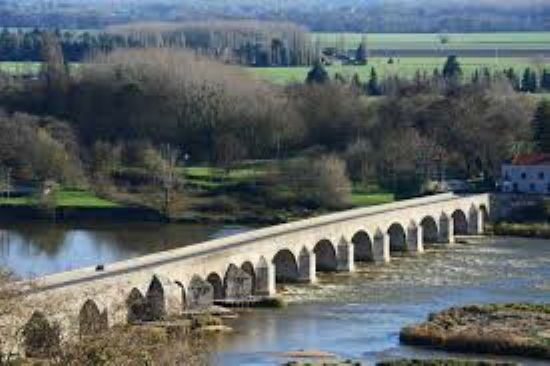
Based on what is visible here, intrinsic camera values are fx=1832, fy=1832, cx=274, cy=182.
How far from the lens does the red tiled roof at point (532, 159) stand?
6493 centimetres

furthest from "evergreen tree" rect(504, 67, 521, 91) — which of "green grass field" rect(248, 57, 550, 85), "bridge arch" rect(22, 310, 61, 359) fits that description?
"bridge arch" rect(22, 310, 61, 359)

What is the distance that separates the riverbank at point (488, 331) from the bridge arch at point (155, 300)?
5341mm

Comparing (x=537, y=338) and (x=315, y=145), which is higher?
(x=315, y=145)

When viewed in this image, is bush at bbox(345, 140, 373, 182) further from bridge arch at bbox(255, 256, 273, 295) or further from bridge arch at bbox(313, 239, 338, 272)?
A: bridge arch at bbox(255, 256, 273, 295)

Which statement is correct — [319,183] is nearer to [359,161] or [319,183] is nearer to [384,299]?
[359,161]

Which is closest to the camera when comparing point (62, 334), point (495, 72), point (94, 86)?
point (62, 334)

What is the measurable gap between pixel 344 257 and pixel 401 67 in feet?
214

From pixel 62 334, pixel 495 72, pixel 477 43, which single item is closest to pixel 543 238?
pixel 62 334

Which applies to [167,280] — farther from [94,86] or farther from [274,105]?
[94,86]

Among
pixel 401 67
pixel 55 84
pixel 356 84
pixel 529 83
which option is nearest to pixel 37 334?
A: pixel 55 84

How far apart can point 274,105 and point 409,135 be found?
813cm

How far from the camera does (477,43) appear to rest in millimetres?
157625

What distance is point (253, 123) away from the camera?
77188 millimetres

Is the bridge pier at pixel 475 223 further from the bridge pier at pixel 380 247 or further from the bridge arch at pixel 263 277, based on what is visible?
the bridge arch at pixel 263 277
